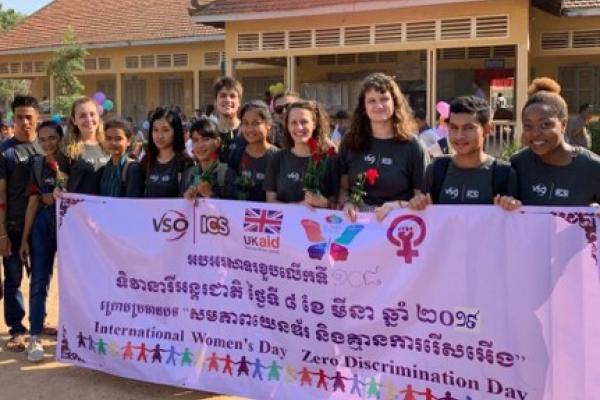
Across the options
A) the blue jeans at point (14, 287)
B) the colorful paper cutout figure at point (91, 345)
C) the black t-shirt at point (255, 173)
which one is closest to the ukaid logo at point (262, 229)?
the black t-shirt at point (255, 173)

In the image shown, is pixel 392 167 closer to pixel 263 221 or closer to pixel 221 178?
pixel 263 221

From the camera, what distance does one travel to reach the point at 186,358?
4156 mm

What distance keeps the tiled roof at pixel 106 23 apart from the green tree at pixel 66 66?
2.23ft

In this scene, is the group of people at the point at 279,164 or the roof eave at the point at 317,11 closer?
the group of people at the point at 279,164

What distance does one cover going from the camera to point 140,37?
64.7 feet

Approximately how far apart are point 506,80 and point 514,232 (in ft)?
Answer: 47.8

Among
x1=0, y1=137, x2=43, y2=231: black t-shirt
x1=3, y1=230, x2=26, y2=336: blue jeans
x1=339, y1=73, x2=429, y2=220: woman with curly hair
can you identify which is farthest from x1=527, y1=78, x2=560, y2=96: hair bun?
x1=3, y1=230, x2=26, y2=336: blue jeans

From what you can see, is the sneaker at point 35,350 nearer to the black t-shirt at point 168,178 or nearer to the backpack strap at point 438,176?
the black t-shirt at point 168,178

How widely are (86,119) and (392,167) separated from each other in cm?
230

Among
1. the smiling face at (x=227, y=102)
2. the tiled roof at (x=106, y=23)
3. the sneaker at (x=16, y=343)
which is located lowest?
the sneaker at (x=16, y=343)

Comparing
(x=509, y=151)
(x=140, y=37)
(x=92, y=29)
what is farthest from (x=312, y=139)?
(x=92, y=29)

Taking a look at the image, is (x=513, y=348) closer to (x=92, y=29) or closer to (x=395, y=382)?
(x=395, y=382)

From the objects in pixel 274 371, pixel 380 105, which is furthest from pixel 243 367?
pixel 380 105

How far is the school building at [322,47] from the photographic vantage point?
12883 millimetres
